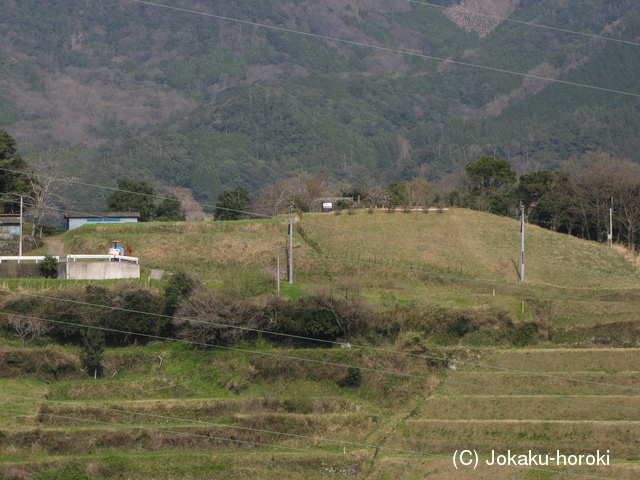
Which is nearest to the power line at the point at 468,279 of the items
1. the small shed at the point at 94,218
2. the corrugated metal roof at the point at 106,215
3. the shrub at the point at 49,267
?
the shrub at the point at 49,267

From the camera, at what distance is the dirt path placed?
207 feet

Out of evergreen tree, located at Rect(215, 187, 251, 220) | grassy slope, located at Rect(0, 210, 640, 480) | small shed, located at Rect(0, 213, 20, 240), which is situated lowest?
grassy slope, located at Rect(0, 210, 640, 480)

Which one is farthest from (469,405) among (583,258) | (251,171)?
(251,171)

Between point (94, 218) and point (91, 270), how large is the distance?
698 inches

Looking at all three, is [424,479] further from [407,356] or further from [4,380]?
[4,380]

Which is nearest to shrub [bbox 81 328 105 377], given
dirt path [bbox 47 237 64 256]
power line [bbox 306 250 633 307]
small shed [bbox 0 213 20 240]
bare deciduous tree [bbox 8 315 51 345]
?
bare deciduous tree [bbox 8 315 51 345]

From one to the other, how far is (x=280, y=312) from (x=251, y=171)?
124339 mm

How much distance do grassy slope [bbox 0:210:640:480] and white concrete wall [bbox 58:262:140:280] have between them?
1.69m

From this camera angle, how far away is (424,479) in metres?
36.9

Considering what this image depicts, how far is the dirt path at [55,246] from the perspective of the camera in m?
63.1

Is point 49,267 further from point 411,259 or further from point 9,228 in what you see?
point 411,259

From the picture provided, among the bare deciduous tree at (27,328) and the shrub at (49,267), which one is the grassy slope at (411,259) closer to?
the shrub at (49,267)

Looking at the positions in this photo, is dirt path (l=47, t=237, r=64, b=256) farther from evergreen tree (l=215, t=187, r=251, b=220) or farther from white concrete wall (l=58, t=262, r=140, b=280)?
evergreen tree (l=215, t=187, r=251, b=220)

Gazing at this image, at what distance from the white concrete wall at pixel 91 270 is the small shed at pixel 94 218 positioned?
14467 millimetres
